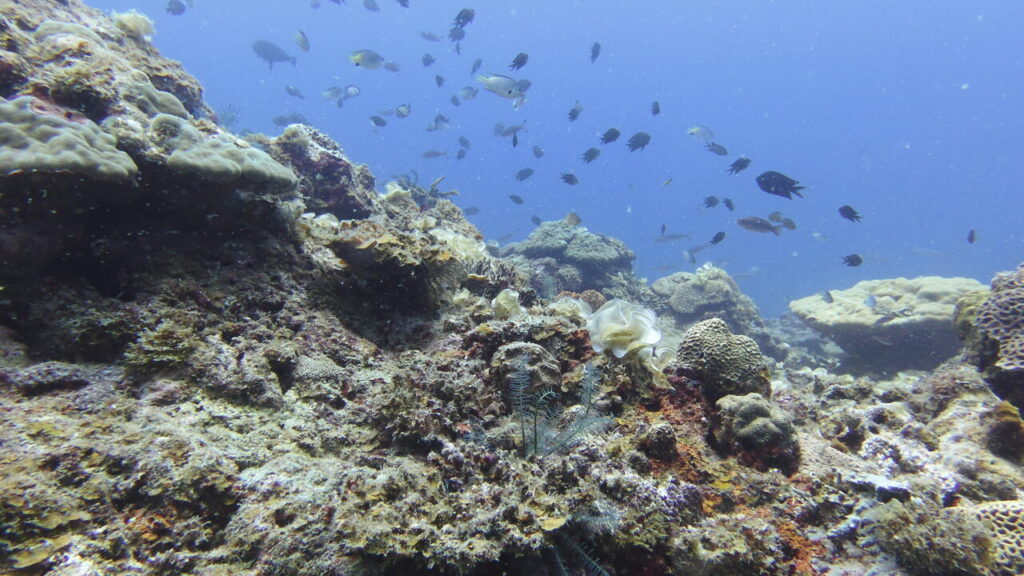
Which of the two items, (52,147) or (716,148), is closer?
(52,147)

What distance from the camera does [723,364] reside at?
11.9ft

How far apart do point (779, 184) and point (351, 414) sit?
9344mm

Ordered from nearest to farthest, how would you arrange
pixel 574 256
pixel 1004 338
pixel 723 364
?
pixel 723 364
pixel 1004 338
pixel 574 256

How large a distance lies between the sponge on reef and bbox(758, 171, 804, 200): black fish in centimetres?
990

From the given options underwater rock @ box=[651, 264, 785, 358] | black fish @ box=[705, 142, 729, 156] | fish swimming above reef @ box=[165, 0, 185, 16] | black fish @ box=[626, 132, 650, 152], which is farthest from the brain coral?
fish swimming above reef @ box=[165, 0, 185, 16]

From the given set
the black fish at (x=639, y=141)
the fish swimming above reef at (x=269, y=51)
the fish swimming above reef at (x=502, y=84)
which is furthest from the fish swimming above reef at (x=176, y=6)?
the black fish at (x=639, y=141)

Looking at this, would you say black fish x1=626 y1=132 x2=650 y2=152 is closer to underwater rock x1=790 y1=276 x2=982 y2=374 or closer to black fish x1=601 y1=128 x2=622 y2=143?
black fish x1=601 y1=128 x2=622 y2=143

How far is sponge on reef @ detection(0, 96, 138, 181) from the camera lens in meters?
2.62

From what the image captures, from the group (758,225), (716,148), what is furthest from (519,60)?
(758,225)

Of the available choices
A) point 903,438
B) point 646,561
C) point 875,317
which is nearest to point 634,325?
point 646,561

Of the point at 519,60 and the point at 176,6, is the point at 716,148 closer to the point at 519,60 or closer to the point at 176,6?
the point at 519,60

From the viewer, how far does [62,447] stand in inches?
75.5

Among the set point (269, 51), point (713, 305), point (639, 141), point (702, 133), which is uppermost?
point (269, 51)

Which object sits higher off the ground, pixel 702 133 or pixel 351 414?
pixel 702 133
